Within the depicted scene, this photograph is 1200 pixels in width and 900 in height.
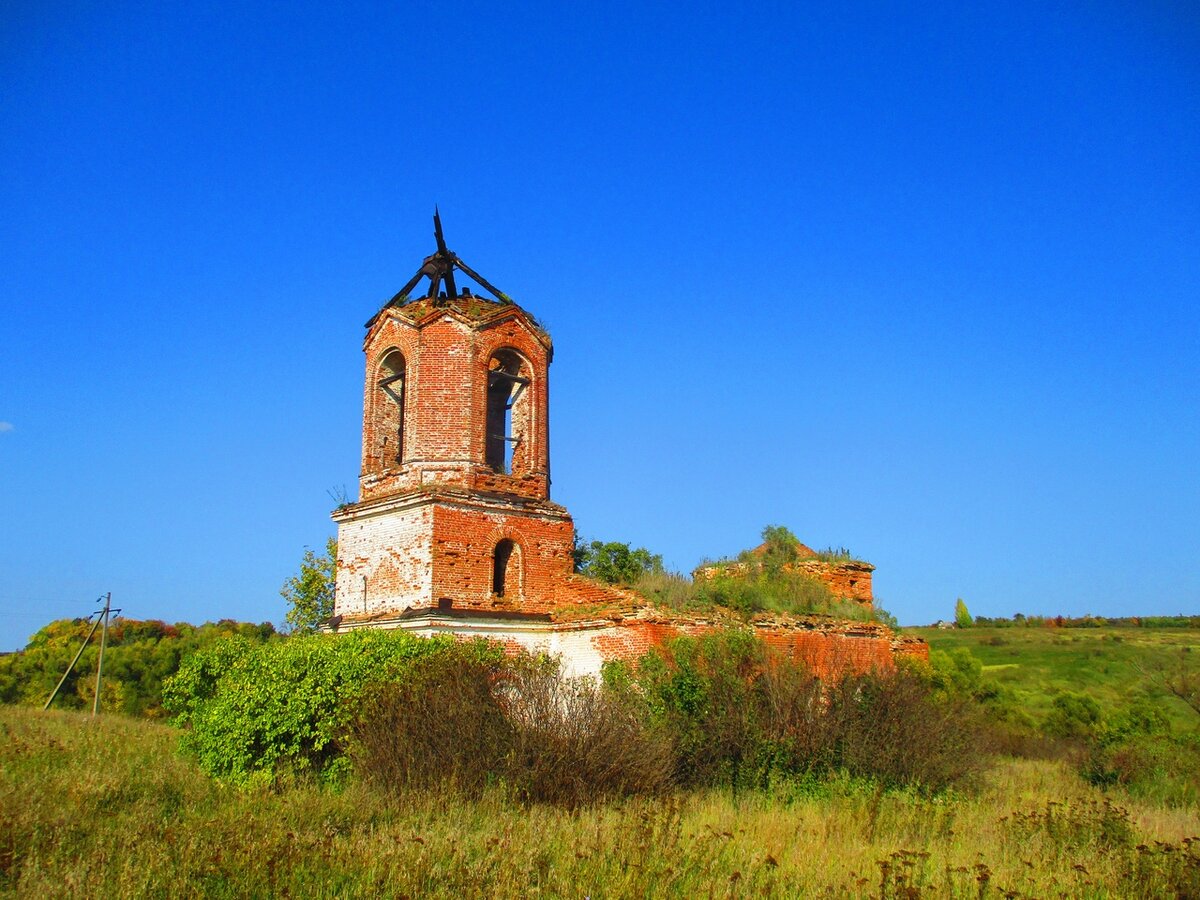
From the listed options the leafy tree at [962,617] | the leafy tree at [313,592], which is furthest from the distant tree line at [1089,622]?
the leafy tree at [313,592]

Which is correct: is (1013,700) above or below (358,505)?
below

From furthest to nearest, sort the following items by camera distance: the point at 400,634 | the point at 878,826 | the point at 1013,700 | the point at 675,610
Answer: the point at 1013,700 < the point at 675,610 < the point at 400,634 < the point at 878,826

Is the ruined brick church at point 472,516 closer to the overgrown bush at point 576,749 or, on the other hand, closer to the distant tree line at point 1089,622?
the overgrown bush at point 576,749

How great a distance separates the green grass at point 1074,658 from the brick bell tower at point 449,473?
16.0m

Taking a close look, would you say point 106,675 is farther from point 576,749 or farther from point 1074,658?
point 1074,658

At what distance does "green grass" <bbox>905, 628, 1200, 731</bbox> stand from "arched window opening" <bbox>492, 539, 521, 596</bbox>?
16.0 metres

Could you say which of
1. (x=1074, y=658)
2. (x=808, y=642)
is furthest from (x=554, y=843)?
(x=1074, y=658)

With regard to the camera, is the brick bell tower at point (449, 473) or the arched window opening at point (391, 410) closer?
the brick bell tower at point (449, 473)

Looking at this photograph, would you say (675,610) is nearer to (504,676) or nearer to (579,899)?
(504,676)

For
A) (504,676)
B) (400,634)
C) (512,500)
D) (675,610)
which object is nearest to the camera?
Answer: (504,676)

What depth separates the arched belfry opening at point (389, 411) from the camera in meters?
17.5

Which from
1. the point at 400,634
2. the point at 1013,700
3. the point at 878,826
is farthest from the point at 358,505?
the point at 1013,700

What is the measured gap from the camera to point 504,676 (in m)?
12.1

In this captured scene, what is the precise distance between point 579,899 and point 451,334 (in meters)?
11.9
